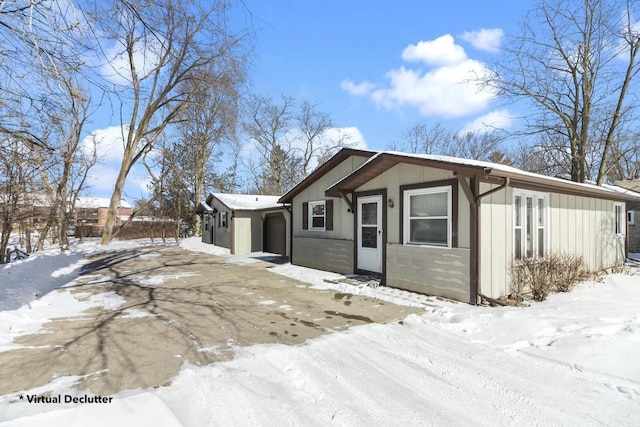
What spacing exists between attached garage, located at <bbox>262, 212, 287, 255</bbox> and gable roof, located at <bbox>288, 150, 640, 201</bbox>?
6.13 meters

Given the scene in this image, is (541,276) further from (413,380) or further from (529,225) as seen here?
(413,380)

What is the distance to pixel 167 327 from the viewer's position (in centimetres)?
473

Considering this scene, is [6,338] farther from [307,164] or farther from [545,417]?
[307,164]

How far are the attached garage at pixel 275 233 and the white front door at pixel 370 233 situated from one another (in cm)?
668

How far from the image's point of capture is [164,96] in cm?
1908

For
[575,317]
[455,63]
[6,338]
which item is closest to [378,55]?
[455,63]

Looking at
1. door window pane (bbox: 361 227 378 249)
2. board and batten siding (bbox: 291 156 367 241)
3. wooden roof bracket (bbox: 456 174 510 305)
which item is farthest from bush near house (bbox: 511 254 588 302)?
board and batten siding (bbox: 291 156 367 241)

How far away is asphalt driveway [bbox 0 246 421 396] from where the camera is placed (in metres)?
3.30

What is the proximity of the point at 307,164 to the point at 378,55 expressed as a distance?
21.4 metres

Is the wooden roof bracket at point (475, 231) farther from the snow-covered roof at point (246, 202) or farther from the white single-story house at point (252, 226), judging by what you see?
the snow-covered roof at point (246, 202)

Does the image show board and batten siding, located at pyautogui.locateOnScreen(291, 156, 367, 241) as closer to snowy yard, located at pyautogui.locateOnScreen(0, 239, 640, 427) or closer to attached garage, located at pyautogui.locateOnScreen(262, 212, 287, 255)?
attached garage, located at pyautogui.locateOnScreen(262, 212, 287, 255)

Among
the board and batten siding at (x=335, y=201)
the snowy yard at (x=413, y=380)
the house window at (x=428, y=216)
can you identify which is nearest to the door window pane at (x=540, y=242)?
the snowy yard at (x=413, y=380)

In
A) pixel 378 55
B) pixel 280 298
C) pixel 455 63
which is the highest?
pixel 455 63

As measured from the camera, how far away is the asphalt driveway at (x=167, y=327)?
10.8 feet
